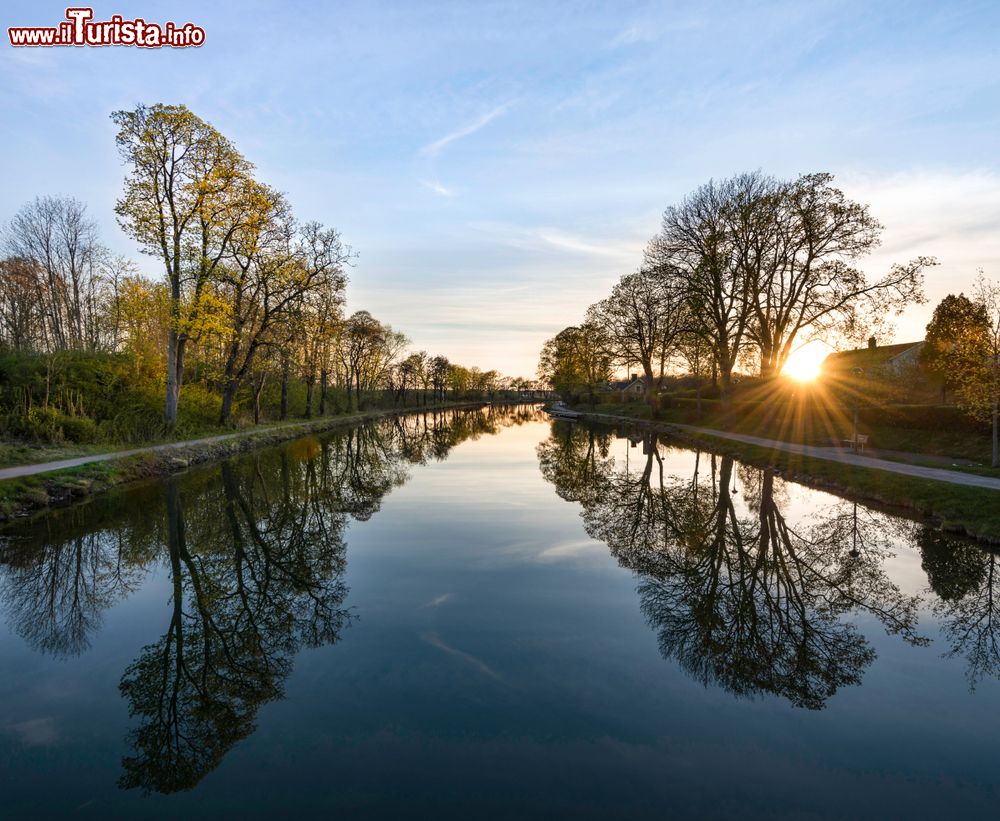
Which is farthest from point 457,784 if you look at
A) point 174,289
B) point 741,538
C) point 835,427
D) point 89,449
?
point 835,427

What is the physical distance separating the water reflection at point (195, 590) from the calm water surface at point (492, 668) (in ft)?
0.14

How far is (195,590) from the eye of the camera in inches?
306

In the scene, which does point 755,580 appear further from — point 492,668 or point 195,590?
point 195,590

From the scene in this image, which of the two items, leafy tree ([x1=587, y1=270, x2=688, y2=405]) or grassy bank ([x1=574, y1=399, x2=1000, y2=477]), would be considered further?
leafy tree ([x1=587, y1=270, x2=688, y2=405])

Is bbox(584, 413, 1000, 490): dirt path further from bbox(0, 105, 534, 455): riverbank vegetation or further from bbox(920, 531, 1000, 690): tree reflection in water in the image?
bbox(0, 105, 534, 455): riverbank vegetation

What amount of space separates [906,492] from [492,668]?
1322cm

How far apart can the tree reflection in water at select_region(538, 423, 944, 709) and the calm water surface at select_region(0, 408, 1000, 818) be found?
59mm

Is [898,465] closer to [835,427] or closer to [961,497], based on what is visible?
[961,497]

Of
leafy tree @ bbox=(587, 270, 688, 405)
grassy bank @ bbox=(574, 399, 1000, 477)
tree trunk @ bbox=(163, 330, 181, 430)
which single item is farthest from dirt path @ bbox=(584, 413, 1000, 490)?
tree trunk @ bbox=(163, 330, 181, 430)

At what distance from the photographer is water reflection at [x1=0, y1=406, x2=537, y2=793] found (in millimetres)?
4746

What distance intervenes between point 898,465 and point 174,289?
28558 millimetres

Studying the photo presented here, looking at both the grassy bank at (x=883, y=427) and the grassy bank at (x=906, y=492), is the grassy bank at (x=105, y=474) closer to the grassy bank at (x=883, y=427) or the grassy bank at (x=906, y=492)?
the grassy bank at (x=906, y=492)

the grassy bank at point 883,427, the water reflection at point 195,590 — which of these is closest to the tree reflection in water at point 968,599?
the grassy bank at point 883,427

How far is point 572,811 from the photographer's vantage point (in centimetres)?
371
